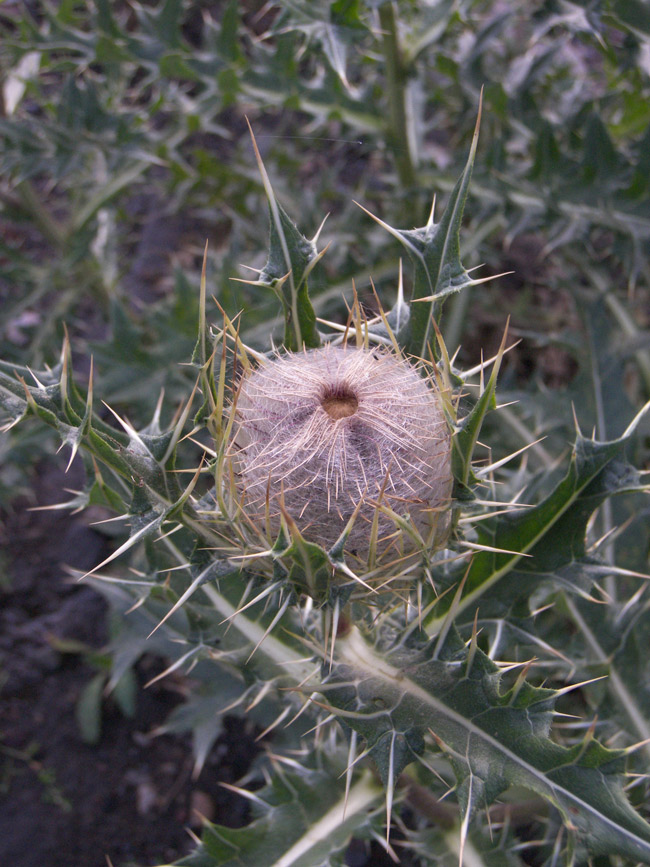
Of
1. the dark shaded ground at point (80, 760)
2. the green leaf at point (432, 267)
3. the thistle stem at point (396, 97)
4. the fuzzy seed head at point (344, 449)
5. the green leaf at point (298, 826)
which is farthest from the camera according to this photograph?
the dark shaded ground at point (80, 760)

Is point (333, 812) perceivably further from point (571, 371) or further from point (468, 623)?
point (571, 371)

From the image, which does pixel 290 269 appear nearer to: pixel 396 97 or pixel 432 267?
pixel 432 267

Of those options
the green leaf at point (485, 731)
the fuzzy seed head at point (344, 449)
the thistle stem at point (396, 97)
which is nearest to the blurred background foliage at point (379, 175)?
the thistle stem at point (396, 97)

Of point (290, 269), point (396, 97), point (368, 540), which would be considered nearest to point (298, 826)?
point (368, 540)

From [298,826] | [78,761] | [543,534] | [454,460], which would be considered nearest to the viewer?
[454,460]

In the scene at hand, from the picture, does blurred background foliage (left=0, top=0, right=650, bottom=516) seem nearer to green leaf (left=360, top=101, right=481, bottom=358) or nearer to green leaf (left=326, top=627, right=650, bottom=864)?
green leaf (left=360, top=101, right=481, bottom=358)

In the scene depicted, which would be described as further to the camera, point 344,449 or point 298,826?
point 298,826

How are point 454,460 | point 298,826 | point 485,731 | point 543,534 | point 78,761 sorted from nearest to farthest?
1. point 454,460
2. point 485,731
3. point 543,534
4. point 298,826
5. point 78,761

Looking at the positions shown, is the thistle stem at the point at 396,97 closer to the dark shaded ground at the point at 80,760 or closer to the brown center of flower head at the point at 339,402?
the brown center of flower head at the point at 339,402
